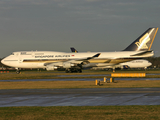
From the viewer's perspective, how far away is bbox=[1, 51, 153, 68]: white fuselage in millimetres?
64312

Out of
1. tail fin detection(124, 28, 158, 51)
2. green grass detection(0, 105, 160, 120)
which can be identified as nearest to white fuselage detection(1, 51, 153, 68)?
tail fin detection(124, 28, 158, 51)

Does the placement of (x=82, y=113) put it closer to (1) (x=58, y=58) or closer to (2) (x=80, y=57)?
(2) (x=80, y=57)

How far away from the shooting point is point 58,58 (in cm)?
6600

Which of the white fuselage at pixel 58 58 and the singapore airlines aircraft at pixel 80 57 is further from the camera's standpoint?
the white fuselage at pixel 58 58

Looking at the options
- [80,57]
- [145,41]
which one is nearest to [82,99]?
[80,57]

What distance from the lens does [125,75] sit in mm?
47969

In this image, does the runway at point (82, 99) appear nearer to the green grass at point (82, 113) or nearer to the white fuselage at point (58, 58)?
the green grass at point (82, 113)

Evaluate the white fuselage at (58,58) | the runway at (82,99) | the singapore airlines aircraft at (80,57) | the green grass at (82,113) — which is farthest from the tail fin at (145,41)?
the green grass at (82,113)

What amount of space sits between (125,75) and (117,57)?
1669 centimetres

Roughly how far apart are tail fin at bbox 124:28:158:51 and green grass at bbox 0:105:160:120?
55257 mm

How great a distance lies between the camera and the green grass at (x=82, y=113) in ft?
38.4

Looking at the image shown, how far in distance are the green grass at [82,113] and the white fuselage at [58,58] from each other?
49.0m

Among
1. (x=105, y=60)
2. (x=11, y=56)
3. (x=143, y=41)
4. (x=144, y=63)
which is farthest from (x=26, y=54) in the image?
(x=144, y=63)

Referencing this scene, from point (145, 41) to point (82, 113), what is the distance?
5810 cm
